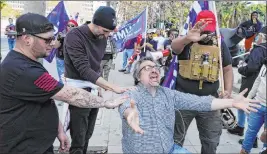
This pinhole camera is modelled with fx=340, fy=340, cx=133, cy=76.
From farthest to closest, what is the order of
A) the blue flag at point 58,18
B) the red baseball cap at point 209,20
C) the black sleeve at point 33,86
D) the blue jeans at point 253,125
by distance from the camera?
the blue flag at point 58,18 < the blue jeans at point 253,125 < the red baseball cap at point 209,20 < the black sleeve at point 33,86

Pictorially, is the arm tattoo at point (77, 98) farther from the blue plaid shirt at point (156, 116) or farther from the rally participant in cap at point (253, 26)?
the rally participant in cap at point (253, 26)

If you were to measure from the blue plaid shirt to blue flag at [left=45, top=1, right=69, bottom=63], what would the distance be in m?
3.85

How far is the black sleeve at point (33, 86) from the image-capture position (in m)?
2.17

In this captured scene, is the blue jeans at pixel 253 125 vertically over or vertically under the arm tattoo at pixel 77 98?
under

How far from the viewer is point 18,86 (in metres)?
2.17

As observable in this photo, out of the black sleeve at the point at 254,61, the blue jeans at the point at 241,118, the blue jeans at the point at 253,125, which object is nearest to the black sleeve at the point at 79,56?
the blue jeans at the point at 253,125

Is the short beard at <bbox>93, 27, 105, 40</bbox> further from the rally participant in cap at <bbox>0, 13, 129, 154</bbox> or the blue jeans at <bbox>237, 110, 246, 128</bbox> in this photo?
the blue jeans at <bbox>237, 110, 246, 128</bbox>

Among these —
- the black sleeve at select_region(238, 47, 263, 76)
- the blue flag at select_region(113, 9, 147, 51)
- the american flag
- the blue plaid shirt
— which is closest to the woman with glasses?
the blue plaid shirt

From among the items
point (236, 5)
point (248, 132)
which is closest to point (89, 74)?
point (248, 132)

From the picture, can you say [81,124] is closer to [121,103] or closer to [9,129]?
[121,103]

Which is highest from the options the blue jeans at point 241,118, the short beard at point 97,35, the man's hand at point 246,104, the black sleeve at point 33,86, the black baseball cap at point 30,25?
the black baseball cap at point 30,25

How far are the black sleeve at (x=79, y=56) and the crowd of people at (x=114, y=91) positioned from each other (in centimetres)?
1

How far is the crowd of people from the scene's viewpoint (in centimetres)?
224

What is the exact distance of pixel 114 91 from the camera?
3.04m
